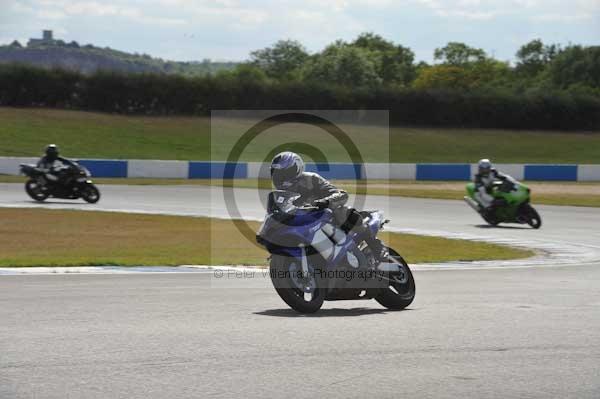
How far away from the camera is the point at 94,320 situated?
8.15 meters

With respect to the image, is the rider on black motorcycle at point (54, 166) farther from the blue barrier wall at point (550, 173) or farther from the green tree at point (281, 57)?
the green tree at point (281, 57)

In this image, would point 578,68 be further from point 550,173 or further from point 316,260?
point 316,260

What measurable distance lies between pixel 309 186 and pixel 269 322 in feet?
4.10

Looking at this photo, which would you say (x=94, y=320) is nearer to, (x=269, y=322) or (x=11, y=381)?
(x=269, y=322)

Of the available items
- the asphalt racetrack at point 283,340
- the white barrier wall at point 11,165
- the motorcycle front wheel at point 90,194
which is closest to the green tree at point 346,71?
the white barrier wall at point 11,165

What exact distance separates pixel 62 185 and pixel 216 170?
13.6 metres

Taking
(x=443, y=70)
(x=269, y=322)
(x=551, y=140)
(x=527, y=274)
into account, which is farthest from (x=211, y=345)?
(x=443, y=70)

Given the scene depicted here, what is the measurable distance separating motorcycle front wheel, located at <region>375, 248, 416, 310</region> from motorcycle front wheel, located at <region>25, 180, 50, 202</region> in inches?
694

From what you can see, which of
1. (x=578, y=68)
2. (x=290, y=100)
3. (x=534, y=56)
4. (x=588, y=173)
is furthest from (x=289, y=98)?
(x=534, y=56)

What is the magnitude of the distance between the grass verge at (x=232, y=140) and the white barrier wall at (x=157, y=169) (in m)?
6.33

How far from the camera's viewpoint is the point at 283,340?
7.30m

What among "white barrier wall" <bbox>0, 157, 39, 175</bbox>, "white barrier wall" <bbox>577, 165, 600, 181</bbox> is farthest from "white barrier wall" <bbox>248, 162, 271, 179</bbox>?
"white barrier wall" <bbox>577, 165, 600, 181</bbox>

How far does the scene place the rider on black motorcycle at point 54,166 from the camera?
25.3 metres

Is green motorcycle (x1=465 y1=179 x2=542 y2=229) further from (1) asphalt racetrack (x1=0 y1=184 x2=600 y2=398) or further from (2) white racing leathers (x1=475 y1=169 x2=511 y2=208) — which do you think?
(1) asphalt racetrack (x1=0 y1=184 x2=600 y2=398)
